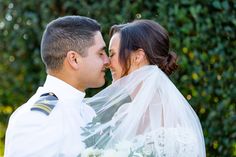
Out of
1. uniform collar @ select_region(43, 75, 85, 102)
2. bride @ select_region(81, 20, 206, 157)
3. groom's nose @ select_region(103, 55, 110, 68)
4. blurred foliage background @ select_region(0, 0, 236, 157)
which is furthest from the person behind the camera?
blurred foliage background @ select_region(0, 0, 236, 157)

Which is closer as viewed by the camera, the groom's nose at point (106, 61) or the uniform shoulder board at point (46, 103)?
the uniform shoulder board at point (46, 103)

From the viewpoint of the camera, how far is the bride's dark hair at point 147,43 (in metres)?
3.47

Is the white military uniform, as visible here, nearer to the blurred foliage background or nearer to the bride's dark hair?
the bride's dark hair

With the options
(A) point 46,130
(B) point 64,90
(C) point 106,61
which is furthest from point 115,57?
(A) point 46,130

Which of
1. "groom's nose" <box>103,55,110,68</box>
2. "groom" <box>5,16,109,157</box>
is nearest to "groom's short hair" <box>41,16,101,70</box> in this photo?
"groom" <box>5,16,109,157</box>

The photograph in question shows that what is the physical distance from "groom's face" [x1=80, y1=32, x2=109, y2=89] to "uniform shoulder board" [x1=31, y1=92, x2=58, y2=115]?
0.20 m

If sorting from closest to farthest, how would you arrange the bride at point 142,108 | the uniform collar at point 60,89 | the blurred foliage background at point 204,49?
the bride at point 142,108
the uniform collar at point 60,89
the blurred foliage background at point 204,49

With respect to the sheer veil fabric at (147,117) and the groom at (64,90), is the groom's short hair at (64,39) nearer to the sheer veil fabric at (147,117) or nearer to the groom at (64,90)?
the groom at (64,90)

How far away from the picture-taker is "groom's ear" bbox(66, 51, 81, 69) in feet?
11.3

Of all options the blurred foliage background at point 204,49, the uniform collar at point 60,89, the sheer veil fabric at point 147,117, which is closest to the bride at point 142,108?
the sheer veil fabric at point 147,117

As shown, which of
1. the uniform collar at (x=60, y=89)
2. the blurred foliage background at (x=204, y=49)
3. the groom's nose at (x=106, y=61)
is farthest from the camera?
the blurred foliage background at (x=204, y=49)

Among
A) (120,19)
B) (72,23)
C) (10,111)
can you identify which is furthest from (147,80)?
(10,111)

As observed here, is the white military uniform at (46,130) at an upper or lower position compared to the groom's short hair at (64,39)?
lower

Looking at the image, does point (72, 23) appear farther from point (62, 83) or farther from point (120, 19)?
point (120, 19)
